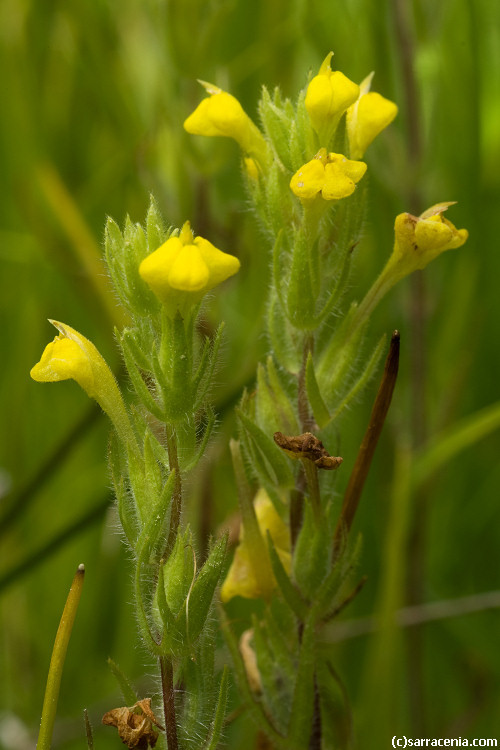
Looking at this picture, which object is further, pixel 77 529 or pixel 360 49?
pixel 360 49

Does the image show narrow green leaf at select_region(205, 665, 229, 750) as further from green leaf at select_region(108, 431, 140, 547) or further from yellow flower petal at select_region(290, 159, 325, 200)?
yellow flower petal at select_region(290, 159, 325, 200)

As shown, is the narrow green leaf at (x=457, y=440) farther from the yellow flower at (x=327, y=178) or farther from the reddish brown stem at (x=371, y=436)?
the yellow flower at (x=327, y=178)

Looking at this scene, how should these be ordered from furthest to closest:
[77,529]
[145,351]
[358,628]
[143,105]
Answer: [143,105] < [358,628] < [77,529] < [145,351]

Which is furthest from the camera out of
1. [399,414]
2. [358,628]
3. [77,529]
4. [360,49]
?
[399,414]

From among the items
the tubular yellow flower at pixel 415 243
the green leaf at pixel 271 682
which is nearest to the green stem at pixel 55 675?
the green leaf at pixel 271 682

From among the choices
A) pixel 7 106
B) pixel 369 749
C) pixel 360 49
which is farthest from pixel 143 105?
pixel 369 749

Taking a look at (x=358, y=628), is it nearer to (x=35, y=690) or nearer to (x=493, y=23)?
(x=35, y=690)

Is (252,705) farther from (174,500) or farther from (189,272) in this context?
(189,272)
